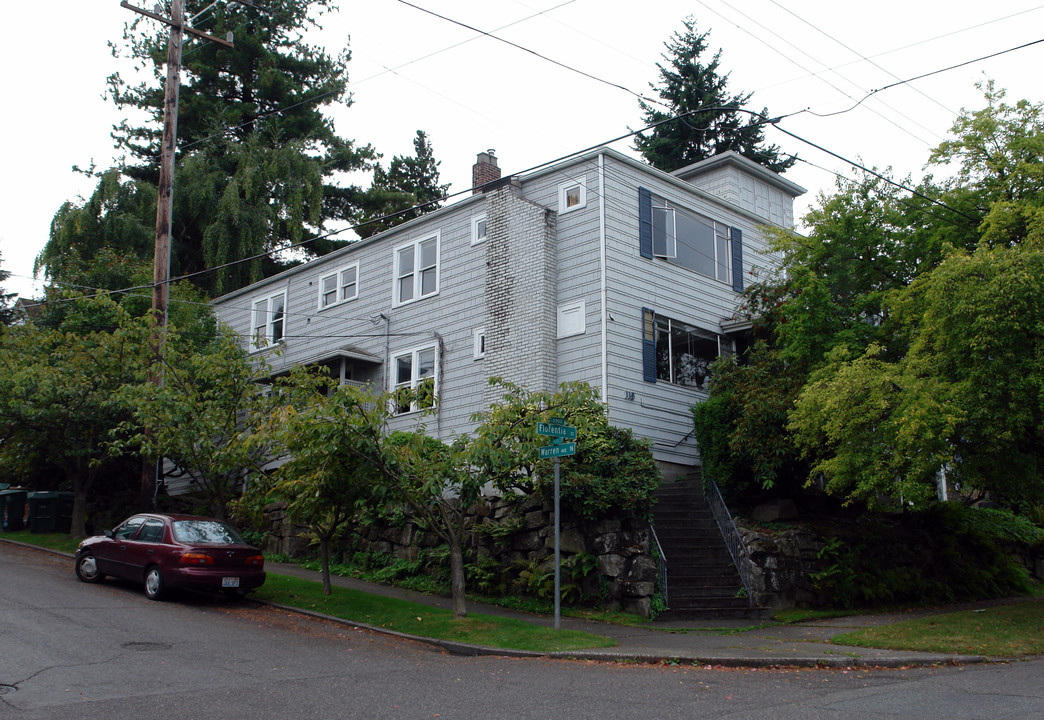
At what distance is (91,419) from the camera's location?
856 inches

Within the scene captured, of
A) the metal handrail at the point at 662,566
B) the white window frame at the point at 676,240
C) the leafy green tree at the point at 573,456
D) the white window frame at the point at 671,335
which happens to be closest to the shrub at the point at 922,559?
the metal handrail at the point at 662,566

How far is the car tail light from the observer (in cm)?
1494

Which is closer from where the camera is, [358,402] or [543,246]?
[358,402]

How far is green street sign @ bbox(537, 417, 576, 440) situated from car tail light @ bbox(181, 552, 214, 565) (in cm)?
637

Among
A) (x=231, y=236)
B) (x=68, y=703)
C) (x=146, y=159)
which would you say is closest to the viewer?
(x=68, y=703)

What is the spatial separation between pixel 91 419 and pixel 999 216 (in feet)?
67.6

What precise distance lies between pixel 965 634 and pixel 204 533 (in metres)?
13.2

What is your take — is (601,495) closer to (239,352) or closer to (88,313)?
(239,352)

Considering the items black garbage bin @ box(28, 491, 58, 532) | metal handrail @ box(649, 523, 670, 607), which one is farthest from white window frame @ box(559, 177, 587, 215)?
black garbage bin @ box(28, 491, 58, 532)

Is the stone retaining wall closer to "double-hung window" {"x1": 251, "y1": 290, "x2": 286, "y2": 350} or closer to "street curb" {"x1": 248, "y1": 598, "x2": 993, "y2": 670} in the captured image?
"street curb" {"x1": 248, "y1": 598, "x2": 993, "y2": 670}

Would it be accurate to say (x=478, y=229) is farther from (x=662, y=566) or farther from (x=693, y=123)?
(x=693, y=123)

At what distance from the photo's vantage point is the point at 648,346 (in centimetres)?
2042

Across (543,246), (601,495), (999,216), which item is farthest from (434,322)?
(999,216)

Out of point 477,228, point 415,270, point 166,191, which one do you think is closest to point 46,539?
point 166,191
